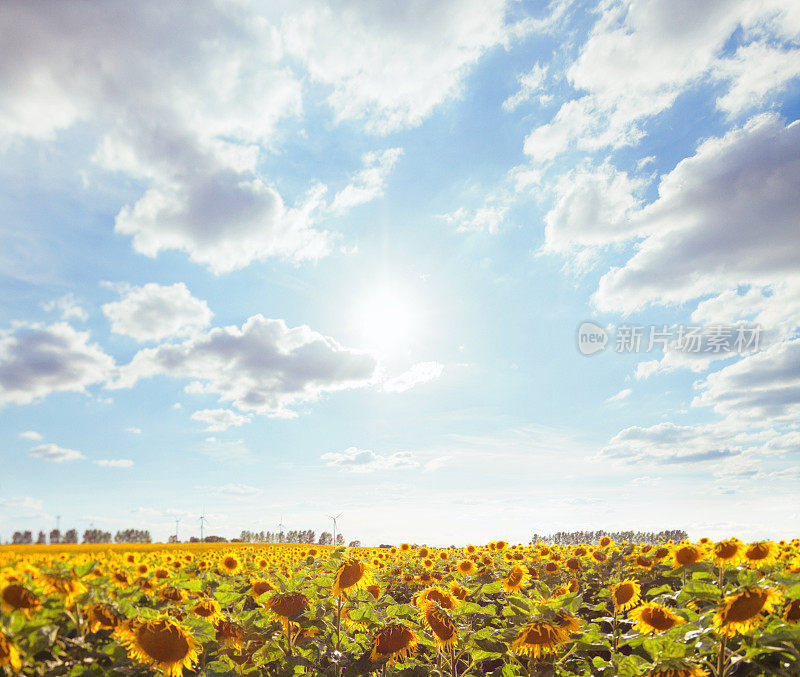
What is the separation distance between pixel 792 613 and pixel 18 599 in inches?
355

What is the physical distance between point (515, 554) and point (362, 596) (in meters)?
9.21

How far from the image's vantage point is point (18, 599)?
6.23m

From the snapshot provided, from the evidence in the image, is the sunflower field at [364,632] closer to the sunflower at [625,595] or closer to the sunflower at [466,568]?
the sunflower at [625,595]

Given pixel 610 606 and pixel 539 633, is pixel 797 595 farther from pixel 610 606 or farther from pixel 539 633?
pixel 610 606

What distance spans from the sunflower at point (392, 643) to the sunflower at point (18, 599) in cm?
440

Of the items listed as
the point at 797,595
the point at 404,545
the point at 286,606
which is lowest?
the point at 404,545

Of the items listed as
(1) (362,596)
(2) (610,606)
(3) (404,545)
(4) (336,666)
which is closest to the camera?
(4) (336,666)

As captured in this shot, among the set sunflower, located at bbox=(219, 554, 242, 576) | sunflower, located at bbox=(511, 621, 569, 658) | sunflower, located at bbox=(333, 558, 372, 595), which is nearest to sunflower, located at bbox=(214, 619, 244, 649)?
→ sunflower, located at bbox=(333, 558, 372, 595)

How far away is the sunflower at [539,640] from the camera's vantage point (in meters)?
5.78

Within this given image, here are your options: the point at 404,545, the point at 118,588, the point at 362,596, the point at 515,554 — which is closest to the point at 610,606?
the point at 515,554

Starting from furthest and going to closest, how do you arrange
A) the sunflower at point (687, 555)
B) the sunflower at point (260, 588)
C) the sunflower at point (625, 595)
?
the sunflower at point (687, 555), the sunflower at point (625, 595), the sunflower at point (260, 588)

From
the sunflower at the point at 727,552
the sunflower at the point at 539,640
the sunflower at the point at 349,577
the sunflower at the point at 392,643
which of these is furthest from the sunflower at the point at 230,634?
the sunflower at the point at 727,552

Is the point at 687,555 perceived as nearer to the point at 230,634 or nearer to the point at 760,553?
the point at 760,553

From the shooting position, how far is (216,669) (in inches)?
222
